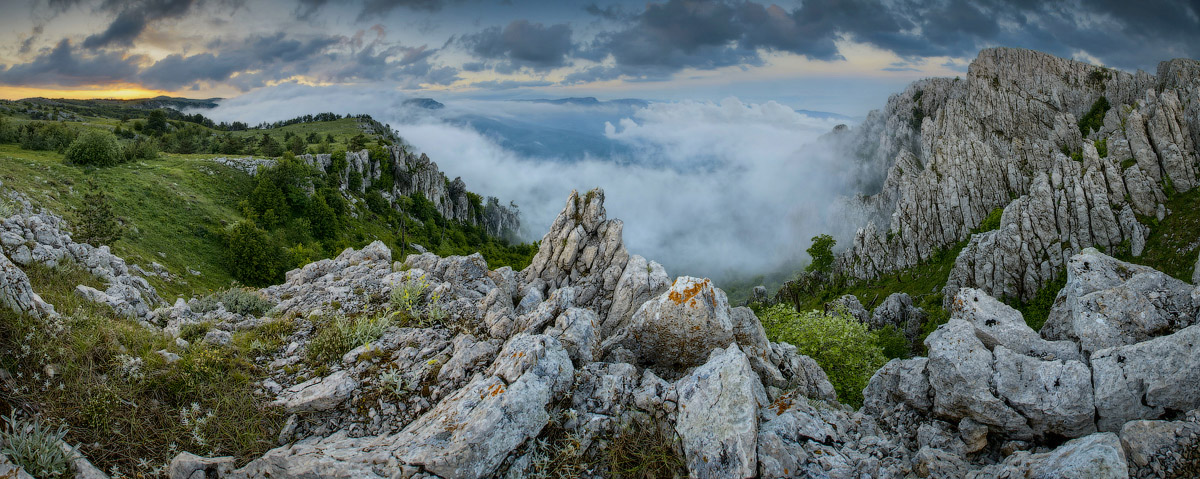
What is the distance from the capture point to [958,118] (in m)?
147

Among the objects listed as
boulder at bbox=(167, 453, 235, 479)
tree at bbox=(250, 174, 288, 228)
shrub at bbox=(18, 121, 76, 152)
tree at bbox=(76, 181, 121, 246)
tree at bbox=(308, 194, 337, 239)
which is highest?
shrub at bbox=(18, 121, 76, 152)

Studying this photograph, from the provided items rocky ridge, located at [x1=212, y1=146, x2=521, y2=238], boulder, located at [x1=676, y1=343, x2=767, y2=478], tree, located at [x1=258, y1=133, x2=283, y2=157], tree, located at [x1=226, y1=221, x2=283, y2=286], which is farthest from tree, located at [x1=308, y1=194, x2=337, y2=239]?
boulder, located at [x1=676, y1=343, x2=767, y2=478]

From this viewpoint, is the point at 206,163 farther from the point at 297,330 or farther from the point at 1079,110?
the point at 1079,110

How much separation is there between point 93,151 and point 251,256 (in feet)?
83.4

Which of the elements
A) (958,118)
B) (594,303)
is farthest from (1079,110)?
(594,303)

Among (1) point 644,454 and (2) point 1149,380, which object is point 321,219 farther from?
(2) point 1149,380

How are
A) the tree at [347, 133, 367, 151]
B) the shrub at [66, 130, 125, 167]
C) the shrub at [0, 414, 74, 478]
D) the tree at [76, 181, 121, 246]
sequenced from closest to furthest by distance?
the shrub at [0, 414, 74, 478] → the tree at [76, 181, 121, 246] → the shrub at [66, 130, 125, 167] → the tree at [347, 133, 367, 151]

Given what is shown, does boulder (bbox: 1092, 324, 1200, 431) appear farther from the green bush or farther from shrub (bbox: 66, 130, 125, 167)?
shrub (bbox: 66, 130, 125, 167)

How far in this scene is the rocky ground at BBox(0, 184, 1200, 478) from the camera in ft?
29.6

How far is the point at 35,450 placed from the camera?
26.9ft

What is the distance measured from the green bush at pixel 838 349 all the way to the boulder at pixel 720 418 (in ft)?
51.4

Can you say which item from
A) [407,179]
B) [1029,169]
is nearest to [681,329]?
[1029,169]

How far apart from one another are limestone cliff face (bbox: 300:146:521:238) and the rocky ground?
113 m

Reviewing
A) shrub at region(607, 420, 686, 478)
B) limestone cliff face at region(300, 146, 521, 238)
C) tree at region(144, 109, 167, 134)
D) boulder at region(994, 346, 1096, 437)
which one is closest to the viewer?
shrub at region(607, 420, 686, 478)
